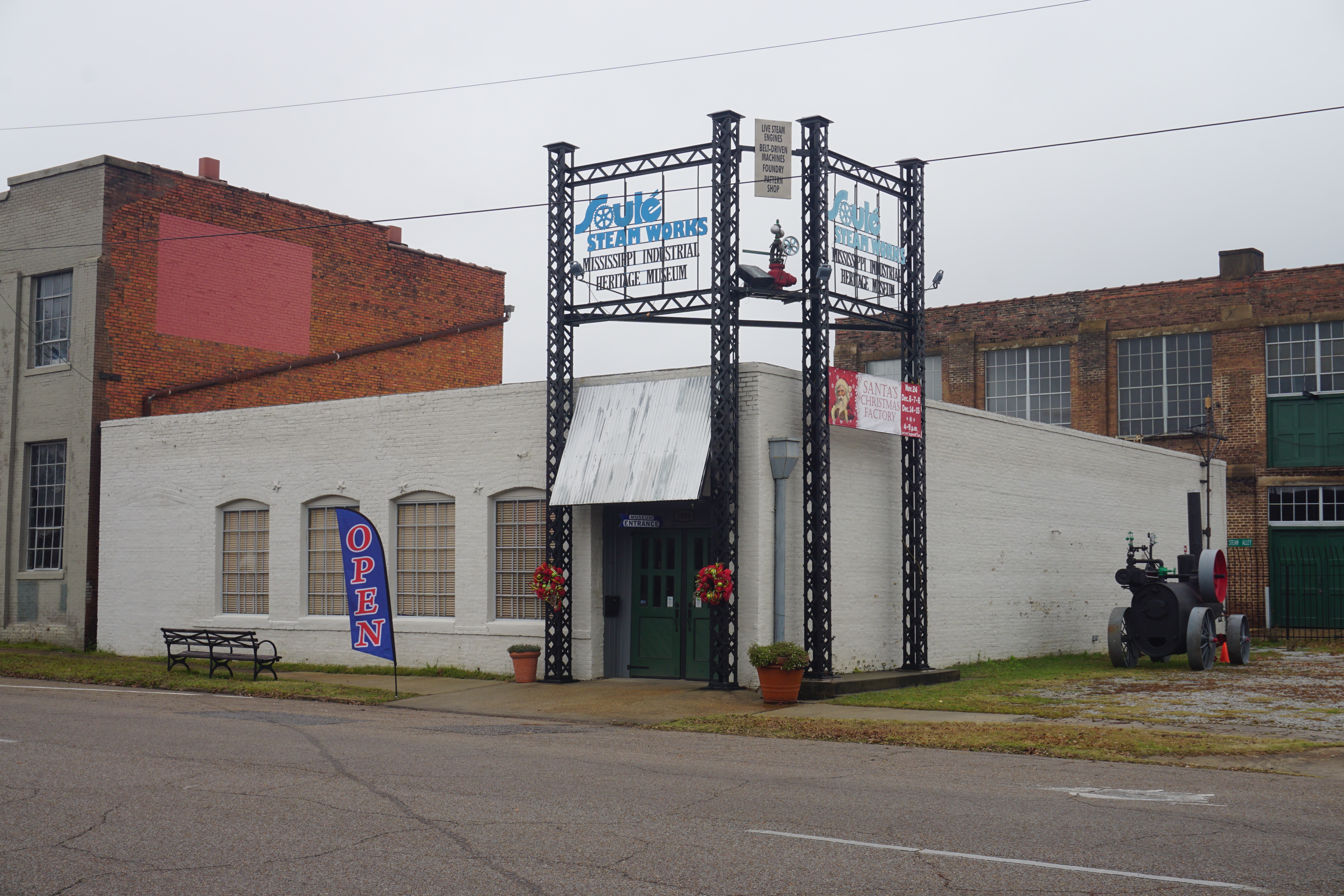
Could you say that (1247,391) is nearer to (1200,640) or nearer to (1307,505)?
(1307,505)

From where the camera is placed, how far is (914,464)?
19.1 meters

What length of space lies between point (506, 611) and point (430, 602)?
1.53 metres

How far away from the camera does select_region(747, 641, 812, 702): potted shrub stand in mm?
15656

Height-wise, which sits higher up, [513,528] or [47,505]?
[47,505]

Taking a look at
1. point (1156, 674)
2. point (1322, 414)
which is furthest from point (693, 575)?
point (1322, 414)

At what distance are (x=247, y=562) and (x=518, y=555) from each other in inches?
244

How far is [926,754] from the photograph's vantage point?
1174cm

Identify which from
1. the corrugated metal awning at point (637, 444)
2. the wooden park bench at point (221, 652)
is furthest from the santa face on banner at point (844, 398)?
the wooden park bench at point (221, 652)

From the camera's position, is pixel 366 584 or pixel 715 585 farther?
pixel 366 584

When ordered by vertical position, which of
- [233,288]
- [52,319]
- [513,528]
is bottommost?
[513,528]

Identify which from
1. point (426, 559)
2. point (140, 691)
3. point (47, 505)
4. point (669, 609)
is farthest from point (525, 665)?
point (47, 505)

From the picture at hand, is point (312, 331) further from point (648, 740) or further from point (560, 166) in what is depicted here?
point (648, 740)

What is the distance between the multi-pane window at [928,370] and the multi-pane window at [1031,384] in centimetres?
153

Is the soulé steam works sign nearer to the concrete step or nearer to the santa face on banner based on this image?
the santa face on banner
